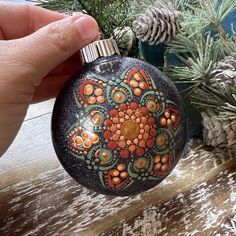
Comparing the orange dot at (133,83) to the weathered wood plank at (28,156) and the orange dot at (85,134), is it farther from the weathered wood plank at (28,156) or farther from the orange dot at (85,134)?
the weathered wood plank at (28,156)

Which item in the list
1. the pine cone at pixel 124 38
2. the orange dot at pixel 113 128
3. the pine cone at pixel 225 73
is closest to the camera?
the orange dot at pixel 113 128

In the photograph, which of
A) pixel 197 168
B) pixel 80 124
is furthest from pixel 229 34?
pixel 80 124

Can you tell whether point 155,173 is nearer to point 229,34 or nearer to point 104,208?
point 104,208

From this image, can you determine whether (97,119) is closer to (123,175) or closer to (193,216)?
(123,175)

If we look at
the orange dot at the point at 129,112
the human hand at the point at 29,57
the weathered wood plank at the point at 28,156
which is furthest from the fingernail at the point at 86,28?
the weathered wood plank at the point at 28,156

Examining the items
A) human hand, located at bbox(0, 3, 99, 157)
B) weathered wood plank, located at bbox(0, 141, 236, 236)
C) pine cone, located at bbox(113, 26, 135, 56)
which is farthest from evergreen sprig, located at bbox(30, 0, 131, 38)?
weathered wood plank, located at bbox(0, 141, 236, 236)

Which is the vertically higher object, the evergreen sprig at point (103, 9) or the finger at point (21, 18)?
the finger at point (21, 18)
